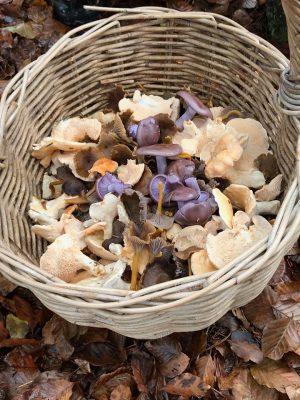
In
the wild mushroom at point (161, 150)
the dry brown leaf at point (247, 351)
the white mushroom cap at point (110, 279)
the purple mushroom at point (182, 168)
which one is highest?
the wild mushroom at point (161, 150)

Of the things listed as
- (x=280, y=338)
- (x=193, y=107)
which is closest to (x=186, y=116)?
(x=193, y=107)

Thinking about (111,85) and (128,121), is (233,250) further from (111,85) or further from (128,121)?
(111,85)

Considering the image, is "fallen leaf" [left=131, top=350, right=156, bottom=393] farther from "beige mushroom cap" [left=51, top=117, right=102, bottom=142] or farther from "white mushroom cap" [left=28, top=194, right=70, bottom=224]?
"beige mushroom cap" [left=51, top=117, right=102, bottom=142]

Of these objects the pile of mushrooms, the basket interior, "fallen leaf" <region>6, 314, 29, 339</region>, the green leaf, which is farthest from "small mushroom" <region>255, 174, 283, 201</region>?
the green leaf

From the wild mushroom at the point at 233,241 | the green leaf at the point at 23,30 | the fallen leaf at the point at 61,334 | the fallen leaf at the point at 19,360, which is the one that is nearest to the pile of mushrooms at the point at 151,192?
the wild mushroom at the point at 233,241

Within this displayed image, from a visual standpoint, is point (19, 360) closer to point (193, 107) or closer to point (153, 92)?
point (193, 107)

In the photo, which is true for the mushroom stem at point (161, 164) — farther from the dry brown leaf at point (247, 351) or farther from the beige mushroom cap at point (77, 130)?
the dry brown leaf at point (247, 351)
